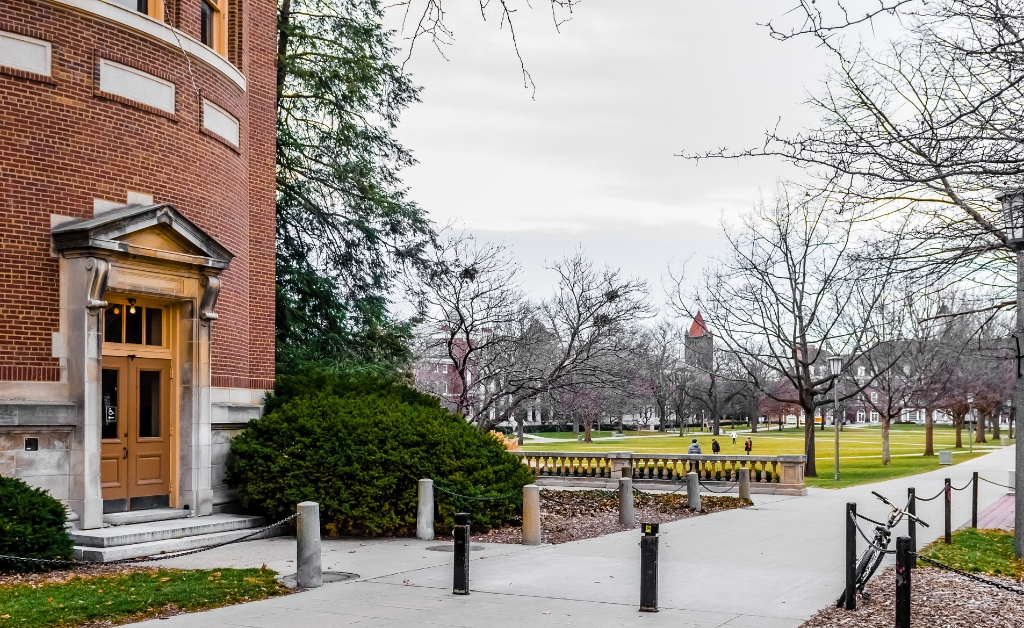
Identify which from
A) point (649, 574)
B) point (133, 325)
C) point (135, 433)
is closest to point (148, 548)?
point (135, 433)

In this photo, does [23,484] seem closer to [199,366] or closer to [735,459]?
[199,366]

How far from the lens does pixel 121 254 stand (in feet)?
52.4

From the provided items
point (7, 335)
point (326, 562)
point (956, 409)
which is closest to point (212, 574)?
point (326, 562)

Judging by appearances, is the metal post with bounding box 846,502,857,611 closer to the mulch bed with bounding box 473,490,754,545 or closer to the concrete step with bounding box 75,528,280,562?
the mulch bed with bounding box 473,490,754,545

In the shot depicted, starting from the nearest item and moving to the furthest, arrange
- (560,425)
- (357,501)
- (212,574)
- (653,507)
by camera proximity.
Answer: (212,574), (357,501), (653,507), (560,425)

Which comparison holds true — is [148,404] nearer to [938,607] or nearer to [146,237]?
[146,237]

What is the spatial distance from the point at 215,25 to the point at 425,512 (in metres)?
9.84

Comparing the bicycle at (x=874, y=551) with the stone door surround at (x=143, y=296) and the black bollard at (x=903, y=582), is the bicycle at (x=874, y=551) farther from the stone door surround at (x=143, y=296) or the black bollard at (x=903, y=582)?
the stone door surround at (x=143, y=296)

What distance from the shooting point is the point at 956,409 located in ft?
216

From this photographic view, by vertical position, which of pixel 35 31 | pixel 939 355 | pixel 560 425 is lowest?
pixel 560 425

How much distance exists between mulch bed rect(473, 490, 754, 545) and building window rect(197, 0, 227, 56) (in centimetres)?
1011

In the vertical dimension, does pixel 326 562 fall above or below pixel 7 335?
below

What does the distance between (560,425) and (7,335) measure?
95.0 meters

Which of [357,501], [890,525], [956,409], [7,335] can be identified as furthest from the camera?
[956,409]
